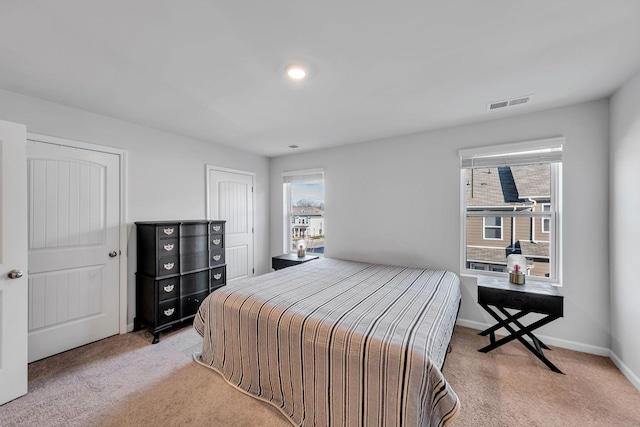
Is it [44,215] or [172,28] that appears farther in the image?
[44,215]

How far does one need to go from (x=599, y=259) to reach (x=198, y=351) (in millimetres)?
3944

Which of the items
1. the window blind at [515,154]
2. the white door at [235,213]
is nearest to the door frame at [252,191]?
the white door at [235,213]

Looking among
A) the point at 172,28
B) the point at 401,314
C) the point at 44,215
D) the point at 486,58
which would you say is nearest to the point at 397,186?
the point at 486,58

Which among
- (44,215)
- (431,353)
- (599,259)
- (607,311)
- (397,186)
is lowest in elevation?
(607,311)

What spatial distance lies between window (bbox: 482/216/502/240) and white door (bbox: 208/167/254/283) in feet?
11.3

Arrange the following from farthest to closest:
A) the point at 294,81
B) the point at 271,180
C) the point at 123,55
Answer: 1. the point at 271,180
2. the point at 294,81
3. the point at 123,55

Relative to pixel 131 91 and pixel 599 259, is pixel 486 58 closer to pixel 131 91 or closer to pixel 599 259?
pixel 599 259

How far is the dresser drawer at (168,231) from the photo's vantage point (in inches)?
109

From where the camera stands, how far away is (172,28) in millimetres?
1470

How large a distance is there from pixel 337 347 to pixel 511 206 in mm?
2641

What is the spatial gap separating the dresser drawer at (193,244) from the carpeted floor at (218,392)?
1.03m

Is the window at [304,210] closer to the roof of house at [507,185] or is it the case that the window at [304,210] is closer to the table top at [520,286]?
the roof of house at [507,185]

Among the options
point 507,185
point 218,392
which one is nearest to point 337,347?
point 218,392

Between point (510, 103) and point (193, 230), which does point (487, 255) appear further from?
point (193, 230)
